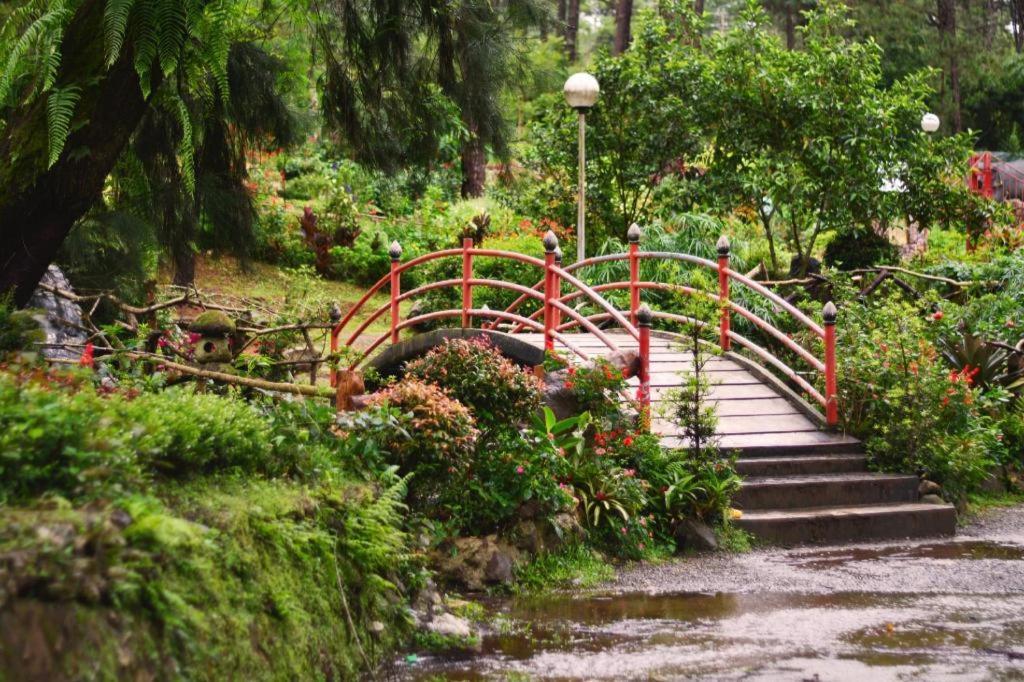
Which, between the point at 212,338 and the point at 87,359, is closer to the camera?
the point at 87,359

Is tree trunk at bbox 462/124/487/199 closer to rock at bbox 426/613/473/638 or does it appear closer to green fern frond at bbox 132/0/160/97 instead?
green fern frond at bbox 132/0/160/97

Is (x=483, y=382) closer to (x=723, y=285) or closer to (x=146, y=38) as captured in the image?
(x=146, y=38)

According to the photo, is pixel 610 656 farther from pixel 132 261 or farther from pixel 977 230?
pixel 977 230

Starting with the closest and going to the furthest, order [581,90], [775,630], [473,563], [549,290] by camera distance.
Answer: [775,630]
[473,563]
[549,290]
[581,90]

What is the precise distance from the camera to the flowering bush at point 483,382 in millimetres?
8625

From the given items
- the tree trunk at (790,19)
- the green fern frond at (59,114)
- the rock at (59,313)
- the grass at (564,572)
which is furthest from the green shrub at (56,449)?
the tree trunk at (790,19)

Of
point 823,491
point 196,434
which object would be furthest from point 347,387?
point 823,491

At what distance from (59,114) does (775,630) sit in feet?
16.3

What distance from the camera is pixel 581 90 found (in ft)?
46.8

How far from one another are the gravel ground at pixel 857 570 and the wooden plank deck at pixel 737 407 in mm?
1321

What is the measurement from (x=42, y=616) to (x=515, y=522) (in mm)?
4648

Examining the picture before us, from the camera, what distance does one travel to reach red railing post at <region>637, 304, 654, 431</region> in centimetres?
981

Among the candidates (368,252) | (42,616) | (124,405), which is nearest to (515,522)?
(124,405)

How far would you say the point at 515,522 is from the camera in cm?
825
